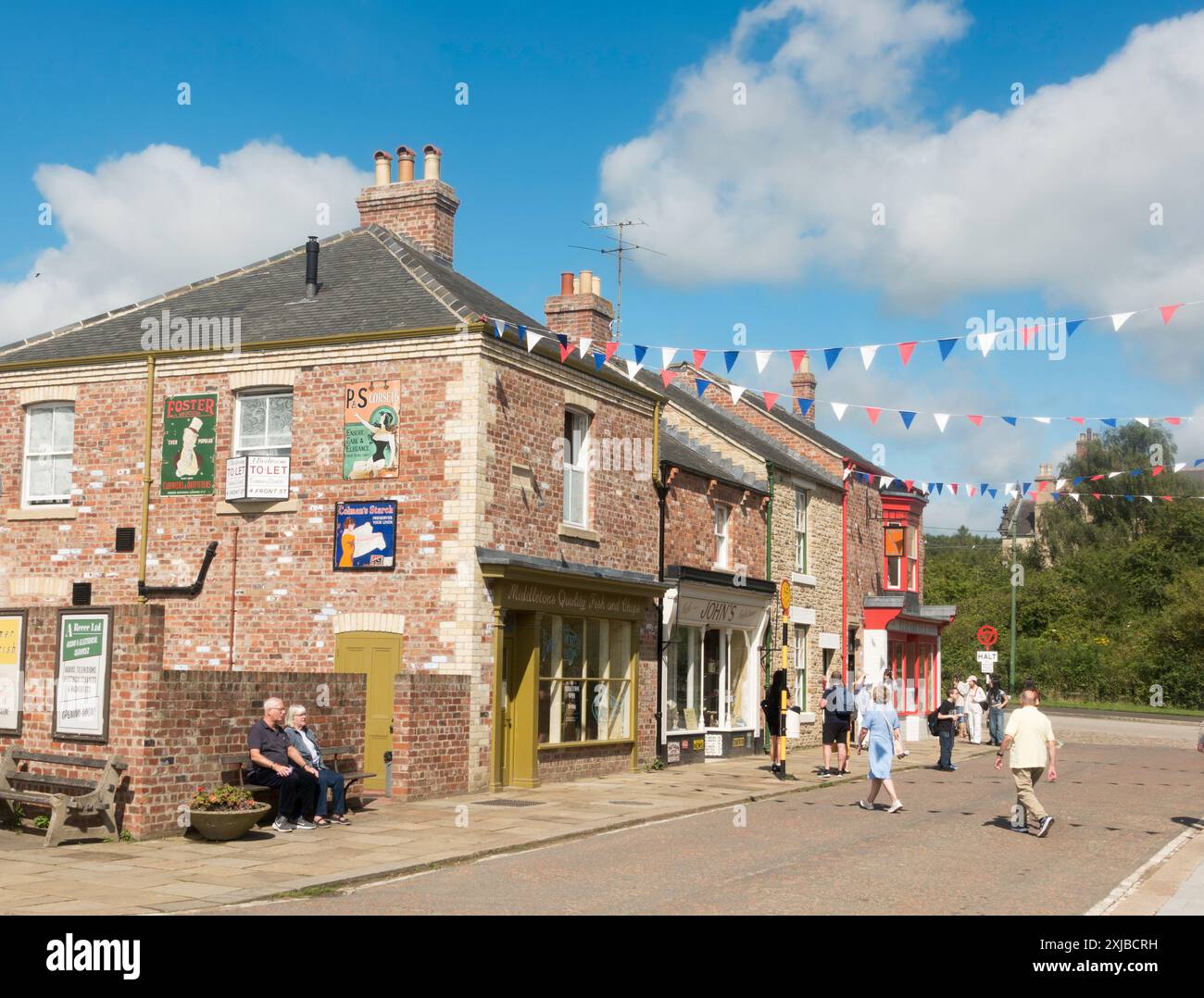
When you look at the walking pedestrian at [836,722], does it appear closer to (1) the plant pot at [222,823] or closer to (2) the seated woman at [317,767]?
(2) the seated woman at [317,767]

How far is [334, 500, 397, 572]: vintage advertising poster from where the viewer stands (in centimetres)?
1861

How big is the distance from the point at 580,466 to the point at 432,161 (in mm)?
6732

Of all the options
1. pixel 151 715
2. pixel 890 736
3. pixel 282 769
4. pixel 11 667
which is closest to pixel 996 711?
pixel 890 736

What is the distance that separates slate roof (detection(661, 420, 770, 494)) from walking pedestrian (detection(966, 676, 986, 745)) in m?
9.57

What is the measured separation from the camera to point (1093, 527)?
74.7 metres

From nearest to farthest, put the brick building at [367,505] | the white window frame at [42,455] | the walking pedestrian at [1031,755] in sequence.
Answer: the walking pedestrian at [1031,755], the brick building at [367,505], the white window frame at [42,455]

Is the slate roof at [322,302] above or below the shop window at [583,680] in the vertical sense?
above

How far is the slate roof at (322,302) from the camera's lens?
1967 centimetres

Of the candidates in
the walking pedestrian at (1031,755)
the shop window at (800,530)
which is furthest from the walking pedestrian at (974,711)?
the walking pedestrian at (1031,755)

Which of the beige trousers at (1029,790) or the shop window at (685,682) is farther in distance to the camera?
the shop window at (685,682)

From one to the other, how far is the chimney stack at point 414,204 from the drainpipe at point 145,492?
5.63 metres

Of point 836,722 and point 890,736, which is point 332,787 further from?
point 836,722

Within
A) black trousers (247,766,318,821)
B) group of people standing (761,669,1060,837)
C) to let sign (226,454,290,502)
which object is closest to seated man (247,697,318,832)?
black trousers (247,766,318,821)

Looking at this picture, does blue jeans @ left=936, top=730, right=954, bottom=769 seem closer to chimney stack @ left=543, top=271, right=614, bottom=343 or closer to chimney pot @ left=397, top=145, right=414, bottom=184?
chimney stack @ left=543, top=271, right=614, bottom=343
